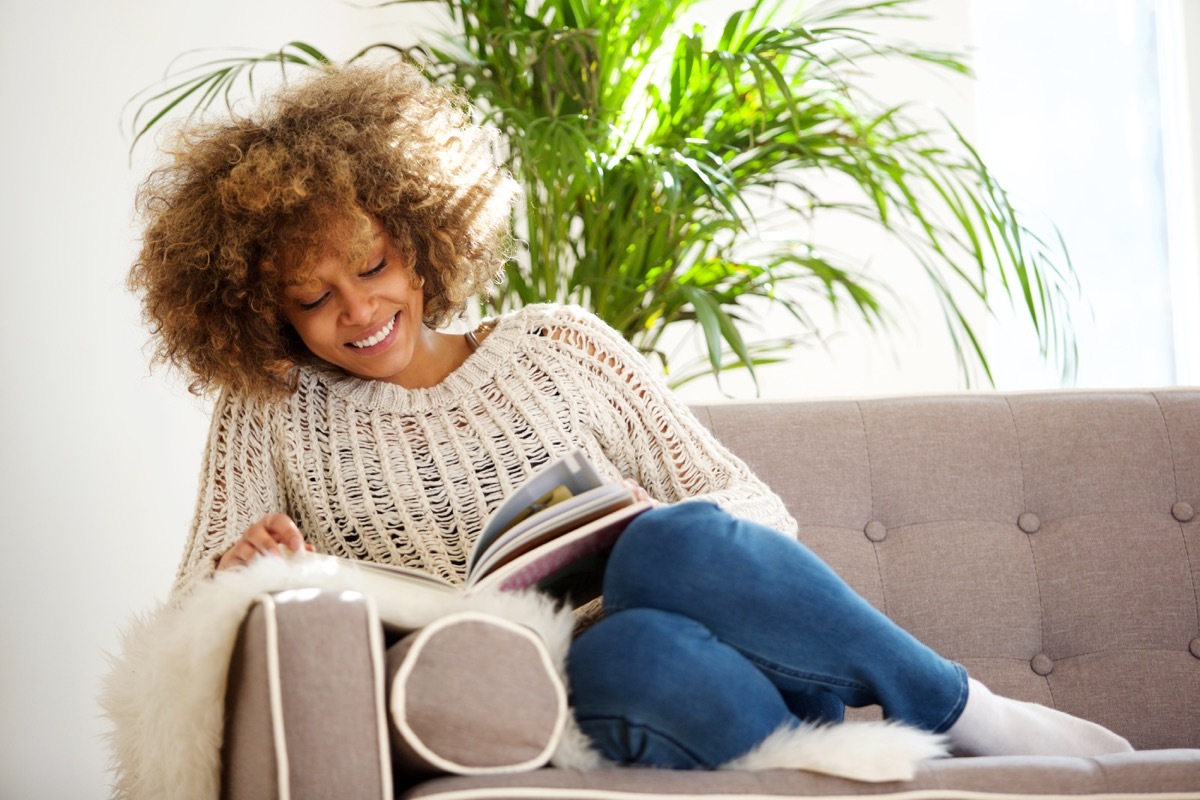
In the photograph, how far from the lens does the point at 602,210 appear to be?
71.6 inches

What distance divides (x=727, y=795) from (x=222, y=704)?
16.3 inches

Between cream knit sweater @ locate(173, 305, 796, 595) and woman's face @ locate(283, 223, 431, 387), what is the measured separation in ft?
0.24

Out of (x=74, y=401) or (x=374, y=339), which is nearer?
(x=374, y=339)

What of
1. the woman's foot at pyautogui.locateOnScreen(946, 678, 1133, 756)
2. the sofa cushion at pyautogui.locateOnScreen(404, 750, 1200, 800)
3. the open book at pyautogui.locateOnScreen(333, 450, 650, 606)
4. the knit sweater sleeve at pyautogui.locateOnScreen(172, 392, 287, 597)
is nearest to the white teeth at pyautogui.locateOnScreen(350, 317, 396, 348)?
the knit sweater sleeve at pyautogui.locateOnScreen(172, 392, 287, 597)

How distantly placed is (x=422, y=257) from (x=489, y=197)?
13cm

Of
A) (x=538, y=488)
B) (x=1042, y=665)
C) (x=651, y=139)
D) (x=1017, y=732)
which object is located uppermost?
(x=651, y=139)

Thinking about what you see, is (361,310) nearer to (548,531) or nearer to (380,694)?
(548,531)

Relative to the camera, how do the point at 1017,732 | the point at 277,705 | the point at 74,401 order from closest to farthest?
the point at 277,705 → the point at 1017,732 → the point at 74,401

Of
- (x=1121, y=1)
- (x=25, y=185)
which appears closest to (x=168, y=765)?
(x=25, y=185)

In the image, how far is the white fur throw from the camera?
0.91 metres

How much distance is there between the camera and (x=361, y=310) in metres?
1.33

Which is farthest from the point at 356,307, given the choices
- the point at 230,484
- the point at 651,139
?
the point at 651,139

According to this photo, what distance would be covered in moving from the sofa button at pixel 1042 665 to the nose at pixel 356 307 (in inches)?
37.1

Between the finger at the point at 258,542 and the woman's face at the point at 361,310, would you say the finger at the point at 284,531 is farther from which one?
the woman's face at the point at 361,310
